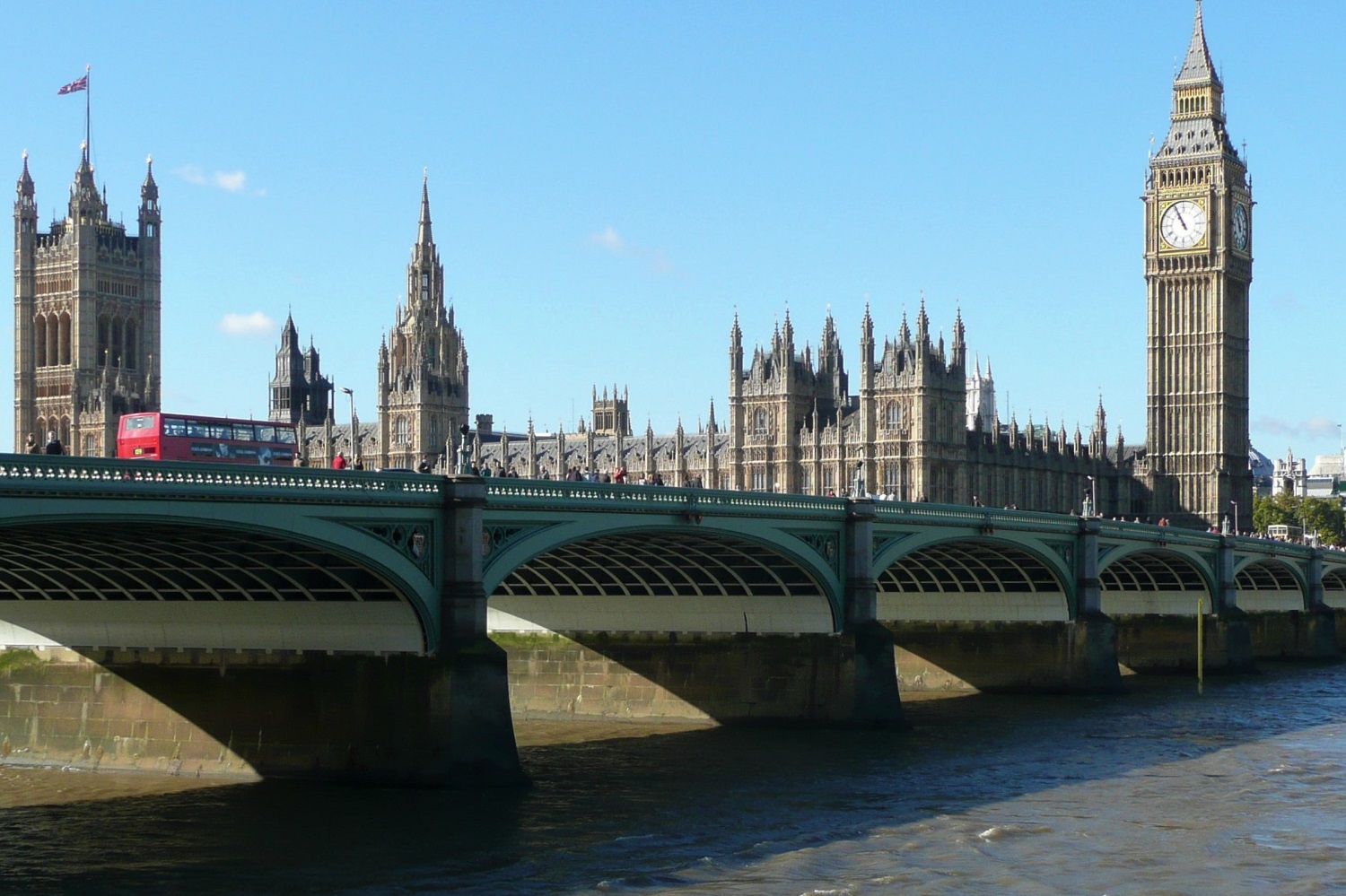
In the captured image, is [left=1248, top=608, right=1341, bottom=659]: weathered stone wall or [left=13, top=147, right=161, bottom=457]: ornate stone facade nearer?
[left=1248, top=608, right=1341, bottom=659]: weathered stone wall

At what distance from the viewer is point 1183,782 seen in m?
43.1

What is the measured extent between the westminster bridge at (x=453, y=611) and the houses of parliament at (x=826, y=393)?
52.9 meters

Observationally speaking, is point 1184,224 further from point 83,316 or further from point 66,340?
point 66,340

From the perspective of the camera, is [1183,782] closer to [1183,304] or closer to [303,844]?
[303,844]

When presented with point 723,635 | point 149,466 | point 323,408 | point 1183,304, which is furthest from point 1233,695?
point 323,408

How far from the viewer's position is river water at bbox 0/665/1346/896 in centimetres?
3189

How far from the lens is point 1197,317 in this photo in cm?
14325

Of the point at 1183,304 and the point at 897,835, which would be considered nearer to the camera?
the point at 897,835

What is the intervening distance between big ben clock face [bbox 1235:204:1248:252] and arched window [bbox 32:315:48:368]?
9697cm

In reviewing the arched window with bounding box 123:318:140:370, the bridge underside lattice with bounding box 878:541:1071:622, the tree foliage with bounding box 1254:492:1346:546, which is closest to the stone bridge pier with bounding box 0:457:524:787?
the bridge underside lattice with bounding box 878:541:1071:622

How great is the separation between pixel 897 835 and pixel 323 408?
15484 cm

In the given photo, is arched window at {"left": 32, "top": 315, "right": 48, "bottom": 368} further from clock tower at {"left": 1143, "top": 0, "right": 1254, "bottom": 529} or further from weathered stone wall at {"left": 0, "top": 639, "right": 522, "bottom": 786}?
weathered stone wall at {"left": 0, "top": 639, "right": 522, "bottom": 786}

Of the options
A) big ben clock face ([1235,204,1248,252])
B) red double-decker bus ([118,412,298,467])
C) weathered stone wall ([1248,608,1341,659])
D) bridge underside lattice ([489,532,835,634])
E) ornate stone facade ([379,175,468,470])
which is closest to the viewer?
bridge underside lattice ([489,532,835,634])

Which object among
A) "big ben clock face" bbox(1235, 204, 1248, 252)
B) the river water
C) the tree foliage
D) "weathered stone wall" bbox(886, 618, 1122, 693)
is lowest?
the river water
